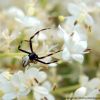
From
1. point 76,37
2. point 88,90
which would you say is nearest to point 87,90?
point 88,90

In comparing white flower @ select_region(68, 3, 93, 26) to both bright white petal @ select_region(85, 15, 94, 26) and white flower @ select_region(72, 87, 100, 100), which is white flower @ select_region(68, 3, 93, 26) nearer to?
bright white petal @ select_region(85, 15, 94, 26)

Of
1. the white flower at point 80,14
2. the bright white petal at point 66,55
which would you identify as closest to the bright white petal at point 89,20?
the white flower at point 80,14

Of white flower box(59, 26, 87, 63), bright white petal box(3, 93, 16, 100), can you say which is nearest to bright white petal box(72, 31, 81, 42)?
white flower box(59, 26, 87, 63)

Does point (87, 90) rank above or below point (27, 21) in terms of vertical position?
below

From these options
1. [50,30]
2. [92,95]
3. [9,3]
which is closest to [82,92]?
[92,95]

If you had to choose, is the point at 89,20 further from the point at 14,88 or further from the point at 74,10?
the point at 14,88

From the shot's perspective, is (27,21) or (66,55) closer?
(66,55)
